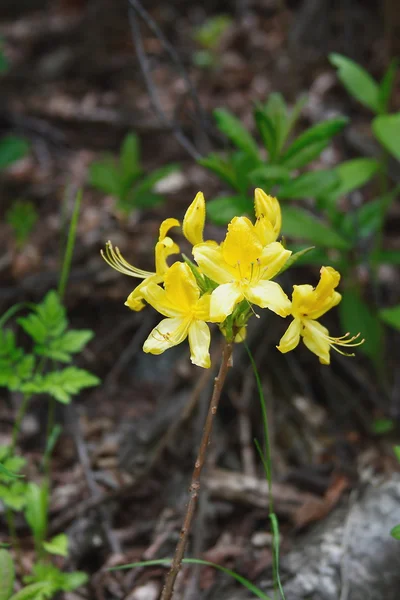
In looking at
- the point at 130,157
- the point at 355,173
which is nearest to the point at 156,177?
the point at 130,157

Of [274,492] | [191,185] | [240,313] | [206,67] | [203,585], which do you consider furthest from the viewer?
[206,67]

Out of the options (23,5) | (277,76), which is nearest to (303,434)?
(277,76)

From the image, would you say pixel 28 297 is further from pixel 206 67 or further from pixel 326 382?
pixel 206 67

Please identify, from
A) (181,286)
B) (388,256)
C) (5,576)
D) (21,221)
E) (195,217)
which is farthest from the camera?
(21,221)

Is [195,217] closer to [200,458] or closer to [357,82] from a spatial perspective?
[200,458]

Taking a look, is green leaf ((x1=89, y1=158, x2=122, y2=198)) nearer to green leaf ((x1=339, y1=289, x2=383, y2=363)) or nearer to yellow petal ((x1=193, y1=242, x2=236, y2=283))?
green leaf ((x1=339, y1=289, x2=383, y2=363))

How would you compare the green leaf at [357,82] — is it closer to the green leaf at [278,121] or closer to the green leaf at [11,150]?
the green leaf at [278,121]
